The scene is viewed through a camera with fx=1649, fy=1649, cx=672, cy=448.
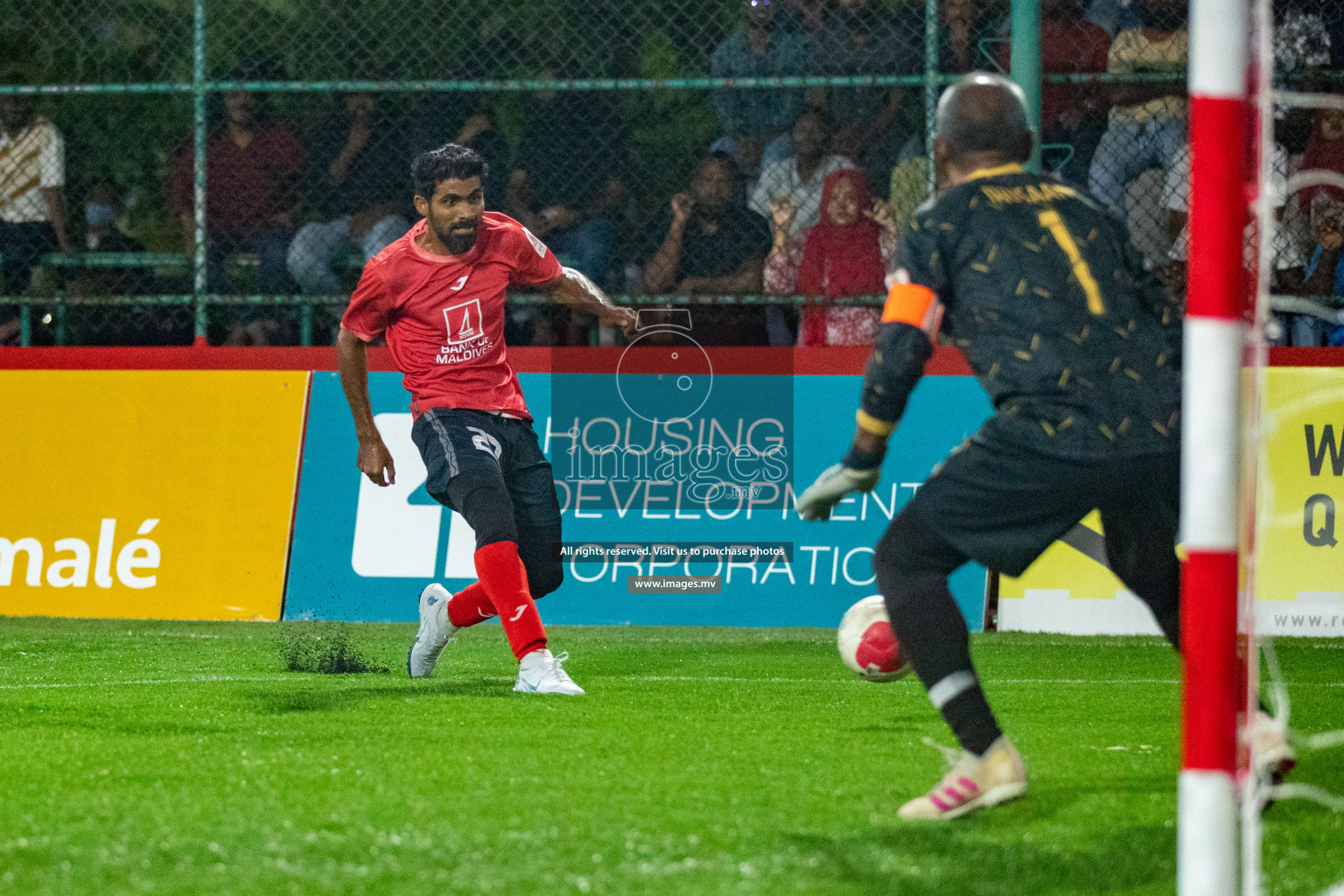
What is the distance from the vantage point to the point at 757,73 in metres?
9.53

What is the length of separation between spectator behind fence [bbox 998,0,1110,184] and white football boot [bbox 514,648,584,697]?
4.27m

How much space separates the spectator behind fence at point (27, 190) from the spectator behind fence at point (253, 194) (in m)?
0.95

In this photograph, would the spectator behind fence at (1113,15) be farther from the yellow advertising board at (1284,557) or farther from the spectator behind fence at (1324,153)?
the yellow advertising board at (1284,557)

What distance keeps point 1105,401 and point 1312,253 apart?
5718 mm

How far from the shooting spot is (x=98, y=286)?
32.5 ft

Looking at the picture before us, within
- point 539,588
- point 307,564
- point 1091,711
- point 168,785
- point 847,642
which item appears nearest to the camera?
point 168,785

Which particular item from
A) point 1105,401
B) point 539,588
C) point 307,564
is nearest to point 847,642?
point 1105,401

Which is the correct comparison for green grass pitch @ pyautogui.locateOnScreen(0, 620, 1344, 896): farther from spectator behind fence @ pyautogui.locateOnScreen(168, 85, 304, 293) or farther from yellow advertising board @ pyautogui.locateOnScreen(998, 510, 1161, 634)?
spectator behind fence @ pyautogui.locateOnScreen(168, 85, 304, 293)

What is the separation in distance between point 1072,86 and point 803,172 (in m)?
1.54

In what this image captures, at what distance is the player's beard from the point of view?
249 inches

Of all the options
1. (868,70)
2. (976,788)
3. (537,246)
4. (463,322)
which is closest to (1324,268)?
(868,70)

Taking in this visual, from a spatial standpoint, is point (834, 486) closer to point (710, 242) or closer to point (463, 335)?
point (463, 335)

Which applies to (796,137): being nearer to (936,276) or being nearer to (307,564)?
(307,564)

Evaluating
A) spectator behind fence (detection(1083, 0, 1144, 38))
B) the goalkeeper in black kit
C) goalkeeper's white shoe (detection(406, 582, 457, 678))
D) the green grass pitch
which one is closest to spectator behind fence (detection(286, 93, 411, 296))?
the green grass pitch
